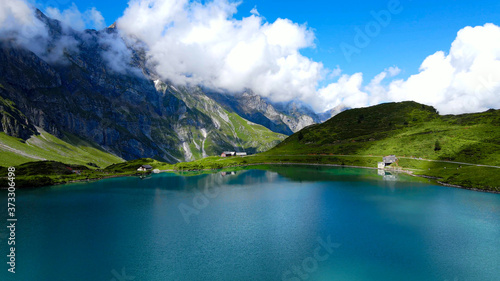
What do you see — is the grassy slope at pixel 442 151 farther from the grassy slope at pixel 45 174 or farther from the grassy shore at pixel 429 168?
the grassy slope at pixel 45 174

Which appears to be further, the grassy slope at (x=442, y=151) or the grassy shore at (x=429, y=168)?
the grassy slope at (x=442, y=151)

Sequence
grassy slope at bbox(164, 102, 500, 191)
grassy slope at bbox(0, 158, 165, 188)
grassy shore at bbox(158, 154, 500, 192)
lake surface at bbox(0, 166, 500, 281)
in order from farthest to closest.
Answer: grassy slope at bbox(0, 158, 165, 188)
grassy slope at bbox(164, 102, 500, 191)
grassy shore at bbox(158, 154, 500, 192)
lake surface at bbox(0, 166, 500, 281)

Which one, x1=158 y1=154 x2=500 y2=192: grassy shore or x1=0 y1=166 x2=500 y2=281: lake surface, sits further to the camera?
x1=158 y1=154 x2=500 y2=192: grassy shore

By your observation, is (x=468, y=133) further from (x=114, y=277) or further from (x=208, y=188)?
(x=114, y=277)

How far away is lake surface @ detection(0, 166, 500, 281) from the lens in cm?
3888

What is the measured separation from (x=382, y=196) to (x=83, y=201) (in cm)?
9625

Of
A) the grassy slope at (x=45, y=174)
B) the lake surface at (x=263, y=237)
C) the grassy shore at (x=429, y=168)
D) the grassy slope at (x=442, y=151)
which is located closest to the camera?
the lake surface at (x=263, y=237)

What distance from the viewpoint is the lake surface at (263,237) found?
3888 centimetres

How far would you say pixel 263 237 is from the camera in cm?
5125

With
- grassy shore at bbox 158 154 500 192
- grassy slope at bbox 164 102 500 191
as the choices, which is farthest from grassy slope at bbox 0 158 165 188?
grassy slope at bbox 164 102 500 191

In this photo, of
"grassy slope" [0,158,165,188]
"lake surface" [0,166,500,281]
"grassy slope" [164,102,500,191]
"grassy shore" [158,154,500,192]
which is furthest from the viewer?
"grassy slope" [0,158,165,188]

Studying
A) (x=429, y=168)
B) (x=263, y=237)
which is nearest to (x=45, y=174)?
(x=263, y=237)

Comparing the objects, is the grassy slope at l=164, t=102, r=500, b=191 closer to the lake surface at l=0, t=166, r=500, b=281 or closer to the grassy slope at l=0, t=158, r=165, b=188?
the lake surface at l=0, t=166, r=500, b=281

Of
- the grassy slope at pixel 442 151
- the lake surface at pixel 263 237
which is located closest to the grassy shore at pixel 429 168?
the grassy slope at pixel 442 151
